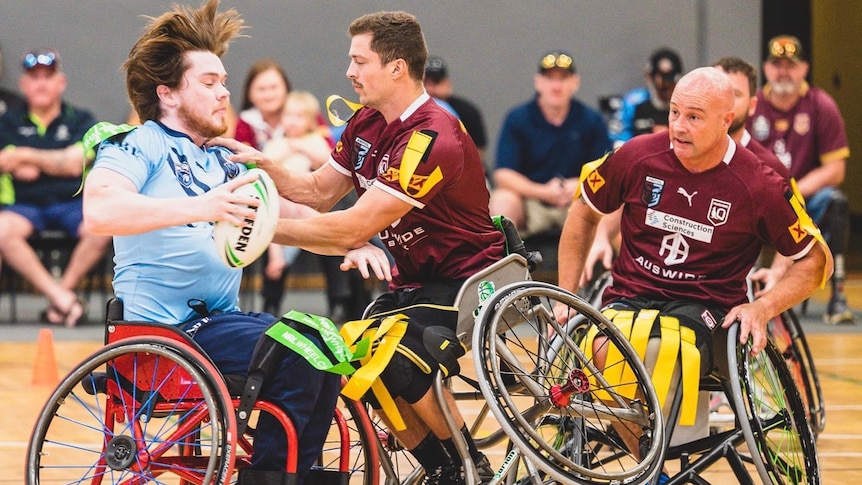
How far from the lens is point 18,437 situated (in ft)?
16.9

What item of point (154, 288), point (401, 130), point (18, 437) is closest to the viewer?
point (154, 288)

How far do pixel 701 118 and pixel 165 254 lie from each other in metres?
1.69

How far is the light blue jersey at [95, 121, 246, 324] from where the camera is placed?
137 inches

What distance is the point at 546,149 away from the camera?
847 centimetres

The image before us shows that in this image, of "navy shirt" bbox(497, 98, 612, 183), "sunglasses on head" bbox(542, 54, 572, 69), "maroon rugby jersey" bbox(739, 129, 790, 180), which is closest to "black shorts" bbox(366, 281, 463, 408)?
"maroon rugby jersey" bbox(739, 129, 790, 180)

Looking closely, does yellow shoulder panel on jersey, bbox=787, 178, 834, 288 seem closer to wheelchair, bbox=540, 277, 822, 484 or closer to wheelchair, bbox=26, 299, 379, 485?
wheelchair, bbox=540, 277, 822, 484

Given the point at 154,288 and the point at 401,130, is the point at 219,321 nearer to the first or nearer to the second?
the point at 154,288

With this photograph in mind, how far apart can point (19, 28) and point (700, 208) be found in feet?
22.9

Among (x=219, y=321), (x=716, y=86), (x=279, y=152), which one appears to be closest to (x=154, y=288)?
(x=219, y=321)

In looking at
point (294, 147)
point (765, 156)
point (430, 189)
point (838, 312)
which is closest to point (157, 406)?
point (430, 189)

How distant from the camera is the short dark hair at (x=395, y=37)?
389 centimetres

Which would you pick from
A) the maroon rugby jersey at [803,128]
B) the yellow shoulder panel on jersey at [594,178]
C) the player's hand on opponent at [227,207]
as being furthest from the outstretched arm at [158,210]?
the maroon rugby jersey at [803,128]

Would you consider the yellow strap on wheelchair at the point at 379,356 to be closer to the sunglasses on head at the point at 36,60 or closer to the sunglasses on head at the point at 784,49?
the sunglasses on head at the point at 784,49

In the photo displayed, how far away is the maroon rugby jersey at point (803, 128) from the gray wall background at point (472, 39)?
2.42m
